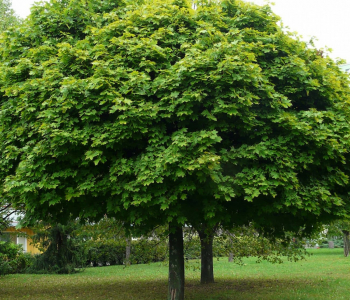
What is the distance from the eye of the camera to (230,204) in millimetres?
9359

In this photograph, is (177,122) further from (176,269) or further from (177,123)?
(176,269)

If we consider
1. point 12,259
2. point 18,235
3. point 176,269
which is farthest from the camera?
point 12,259

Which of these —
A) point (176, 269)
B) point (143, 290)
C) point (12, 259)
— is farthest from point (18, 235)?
point (176, 269)

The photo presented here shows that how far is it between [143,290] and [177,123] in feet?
30.5

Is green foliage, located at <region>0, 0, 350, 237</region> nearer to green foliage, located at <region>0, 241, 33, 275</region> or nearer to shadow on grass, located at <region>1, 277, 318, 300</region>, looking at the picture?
shadow on grass, located at <region>1, 277, 318, 300</region>

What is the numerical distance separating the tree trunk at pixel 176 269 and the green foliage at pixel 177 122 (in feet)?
5.89

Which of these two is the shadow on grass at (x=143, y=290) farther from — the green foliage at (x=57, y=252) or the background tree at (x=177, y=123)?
the green foliage at (x=57, y=252)

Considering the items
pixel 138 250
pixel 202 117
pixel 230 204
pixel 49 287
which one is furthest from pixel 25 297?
pixel 202 117

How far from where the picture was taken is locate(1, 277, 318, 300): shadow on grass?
1355cm

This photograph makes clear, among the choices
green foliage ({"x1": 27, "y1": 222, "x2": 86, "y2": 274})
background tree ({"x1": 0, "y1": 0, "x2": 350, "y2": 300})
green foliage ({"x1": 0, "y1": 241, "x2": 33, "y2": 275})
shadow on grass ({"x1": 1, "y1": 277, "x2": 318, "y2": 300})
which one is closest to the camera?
background tree ({"x1": 0, "y1": 0, "x2": 350, "y2": 300})

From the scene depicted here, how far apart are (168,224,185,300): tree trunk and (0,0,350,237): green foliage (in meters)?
1.80

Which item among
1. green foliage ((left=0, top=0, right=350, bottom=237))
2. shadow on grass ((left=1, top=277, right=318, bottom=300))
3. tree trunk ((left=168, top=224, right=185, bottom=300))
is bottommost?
shadow on grass ((left=1, top=277, right=318, bottom=300))

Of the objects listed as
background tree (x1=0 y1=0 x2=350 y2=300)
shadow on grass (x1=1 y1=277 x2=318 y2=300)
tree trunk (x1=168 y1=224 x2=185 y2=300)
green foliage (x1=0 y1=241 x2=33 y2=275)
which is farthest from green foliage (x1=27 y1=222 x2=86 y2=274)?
background tree (x1=0 y1=0 x2=350 y2=300)

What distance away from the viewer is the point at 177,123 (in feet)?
28.8
